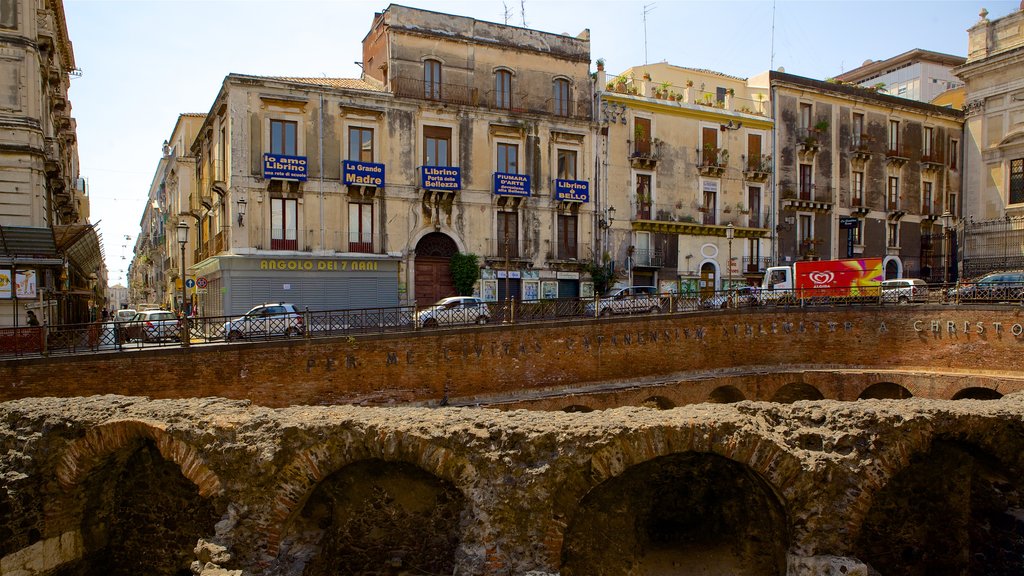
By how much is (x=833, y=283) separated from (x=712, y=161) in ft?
30.4

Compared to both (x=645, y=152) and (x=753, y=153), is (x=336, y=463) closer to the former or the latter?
(x=645, y=152)

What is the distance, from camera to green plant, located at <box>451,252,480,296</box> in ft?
87.6

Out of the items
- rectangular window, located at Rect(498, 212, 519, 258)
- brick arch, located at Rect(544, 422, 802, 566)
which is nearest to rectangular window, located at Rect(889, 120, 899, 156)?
rectangular window, located at Rect(498, 212, 519, 258)

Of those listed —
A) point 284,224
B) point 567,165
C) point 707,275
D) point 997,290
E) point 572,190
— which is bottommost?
point 997,290

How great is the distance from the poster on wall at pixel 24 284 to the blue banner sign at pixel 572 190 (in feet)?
62.8

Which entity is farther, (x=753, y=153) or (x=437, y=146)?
(x=753, y=153)

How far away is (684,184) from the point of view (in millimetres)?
32219

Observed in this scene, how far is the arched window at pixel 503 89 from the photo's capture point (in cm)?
2791

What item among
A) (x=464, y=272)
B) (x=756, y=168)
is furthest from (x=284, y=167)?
(x=756, y=168)

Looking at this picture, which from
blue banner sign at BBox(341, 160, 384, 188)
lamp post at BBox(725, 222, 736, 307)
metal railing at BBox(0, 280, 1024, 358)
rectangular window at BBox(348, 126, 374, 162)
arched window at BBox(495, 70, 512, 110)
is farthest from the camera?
lamp post at BBox(725, 222, 736, 307)

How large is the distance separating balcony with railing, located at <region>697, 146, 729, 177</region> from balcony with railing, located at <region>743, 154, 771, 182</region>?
4.22 feet

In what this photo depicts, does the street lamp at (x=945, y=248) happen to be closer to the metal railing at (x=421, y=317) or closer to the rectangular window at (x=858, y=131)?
the rectangular window at (x=858, y=131)

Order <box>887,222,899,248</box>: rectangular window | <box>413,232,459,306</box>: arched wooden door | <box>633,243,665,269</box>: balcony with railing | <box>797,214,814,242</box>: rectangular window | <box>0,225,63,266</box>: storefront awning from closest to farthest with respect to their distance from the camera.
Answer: <box>0,225,63,266</box>: storefront awning
<box>413,232,459,306</box>: arched wooden door
<box>633,243,665,269</box>: balcony with railing
<box>797,214,814,242</box>: rectangular window
<box>887,222,899,248</box>: rectangular window

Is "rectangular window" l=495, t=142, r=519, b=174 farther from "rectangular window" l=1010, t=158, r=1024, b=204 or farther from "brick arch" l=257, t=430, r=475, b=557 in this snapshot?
"rectangular window" l=1010, t=158, r=1024, b=204
